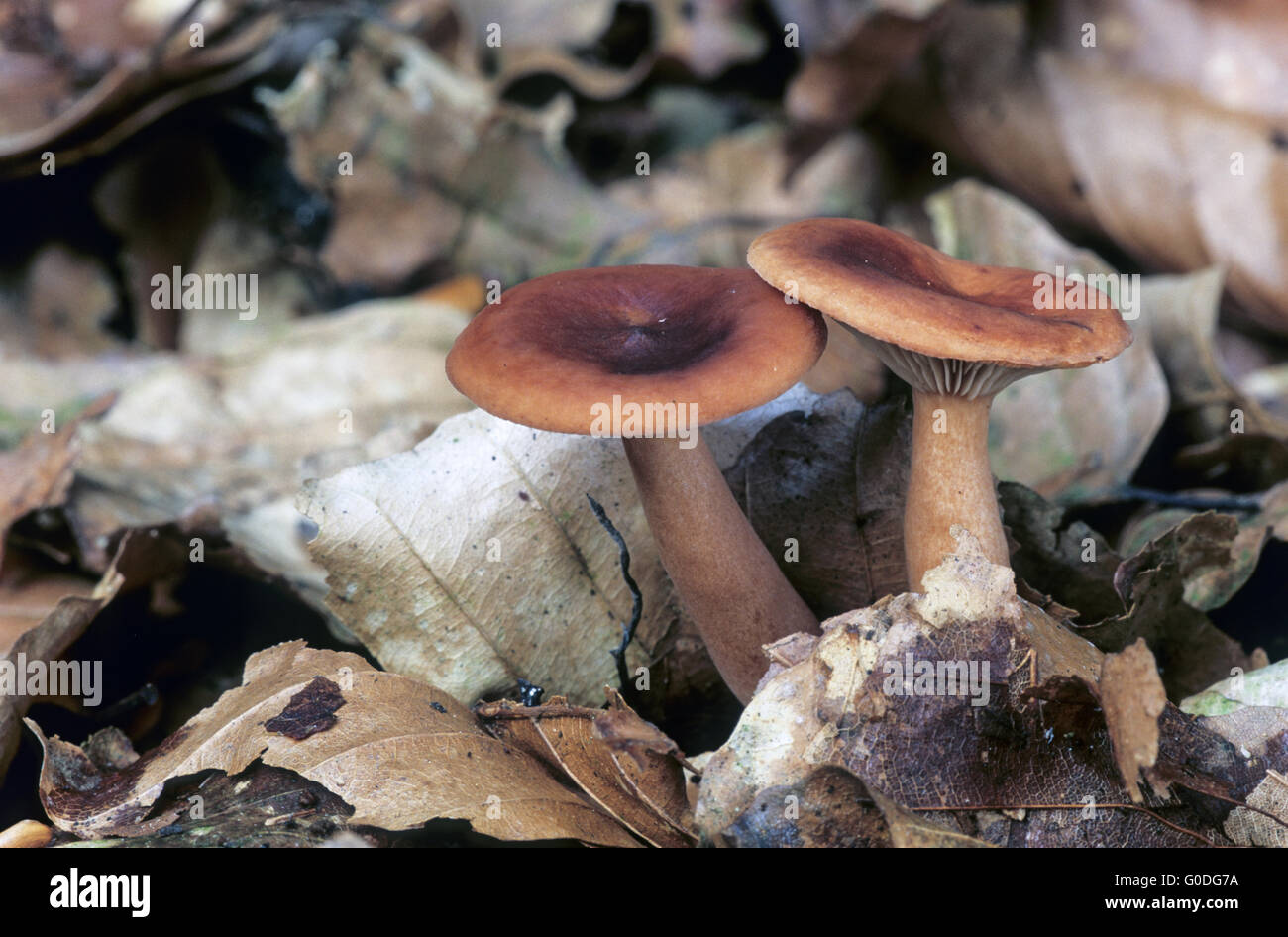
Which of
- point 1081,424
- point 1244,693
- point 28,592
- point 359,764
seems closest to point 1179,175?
point 1081,424

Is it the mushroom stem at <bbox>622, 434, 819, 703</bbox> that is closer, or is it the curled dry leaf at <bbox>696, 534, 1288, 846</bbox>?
the curled dry leaf at <bbox>696, 534, 1288, 846</bbox>

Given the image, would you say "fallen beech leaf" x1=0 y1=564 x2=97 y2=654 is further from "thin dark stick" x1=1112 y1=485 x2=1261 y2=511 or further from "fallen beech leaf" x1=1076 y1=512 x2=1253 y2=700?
"thin dark stick" x1=1112 y1=485 x2=1261 y2=511

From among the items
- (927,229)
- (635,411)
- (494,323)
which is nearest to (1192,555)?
(635,411)

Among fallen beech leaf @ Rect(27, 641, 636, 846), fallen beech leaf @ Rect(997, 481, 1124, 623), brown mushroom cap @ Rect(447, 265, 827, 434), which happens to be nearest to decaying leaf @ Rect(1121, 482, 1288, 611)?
fallen beech leaf @ Rect(997, 481, 1124, 623)

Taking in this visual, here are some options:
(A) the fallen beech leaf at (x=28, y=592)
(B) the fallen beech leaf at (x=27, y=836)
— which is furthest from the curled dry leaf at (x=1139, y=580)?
(A) the fallen beech leaf at (x=28, y=592)

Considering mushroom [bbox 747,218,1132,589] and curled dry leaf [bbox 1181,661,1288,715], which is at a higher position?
mushroom [bbox 747,218,1132,589]

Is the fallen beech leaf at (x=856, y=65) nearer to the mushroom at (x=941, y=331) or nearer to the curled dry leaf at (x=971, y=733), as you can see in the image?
the mushroom at (x=941, y=331)
